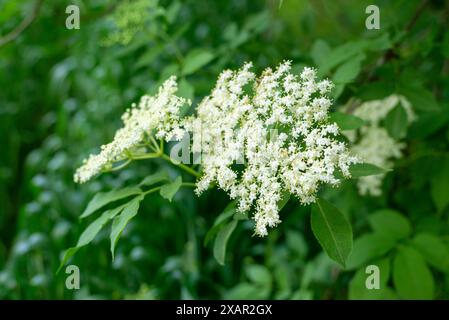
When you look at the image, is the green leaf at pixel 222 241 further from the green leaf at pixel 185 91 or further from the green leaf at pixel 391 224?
the green leaf at pixel 391 224

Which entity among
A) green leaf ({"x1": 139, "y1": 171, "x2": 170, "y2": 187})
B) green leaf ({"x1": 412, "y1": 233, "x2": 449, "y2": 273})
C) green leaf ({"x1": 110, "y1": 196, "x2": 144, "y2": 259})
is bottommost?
green leaf ({"x1": 412, "y1": 233, "x2": 449, "y2": 273})

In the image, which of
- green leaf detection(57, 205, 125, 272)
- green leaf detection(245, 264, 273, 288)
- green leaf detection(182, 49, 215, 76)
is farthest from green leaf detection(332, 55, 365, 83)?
green leaf detection(245, 264, 273, 288)

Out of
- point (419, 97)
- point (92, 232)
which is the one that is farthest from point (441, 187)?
point (92, 232)

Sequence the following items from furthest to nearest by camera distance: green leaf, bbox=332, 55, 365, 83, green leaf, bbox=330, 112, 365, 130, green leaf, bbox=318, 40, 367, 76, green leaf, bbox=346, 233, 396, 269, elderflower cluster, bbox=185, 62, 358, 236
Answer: green leaf, bbox=346, 233, 396, 269, green leaf, bbox=318, 40, 367, 76, green leaf, bbox=332, 55, 365, 83, green leaf, bbox=330, 112, 365, 130, elderflower cluster, bbox=185, 62, 358, 236

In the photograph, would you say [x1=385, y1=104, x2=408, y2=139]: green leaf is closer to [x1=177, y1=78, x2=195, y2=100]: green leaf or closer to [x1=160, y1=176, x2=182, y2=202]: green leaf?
[x1=177, y1=78, x2=195, y2=100]: green leaf

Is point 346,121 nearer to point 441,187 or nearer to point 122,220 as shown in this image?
point 122,220

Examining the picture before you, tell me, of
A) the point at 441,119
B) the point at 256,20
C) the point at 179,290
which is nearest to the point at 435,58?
the point at 441,119
